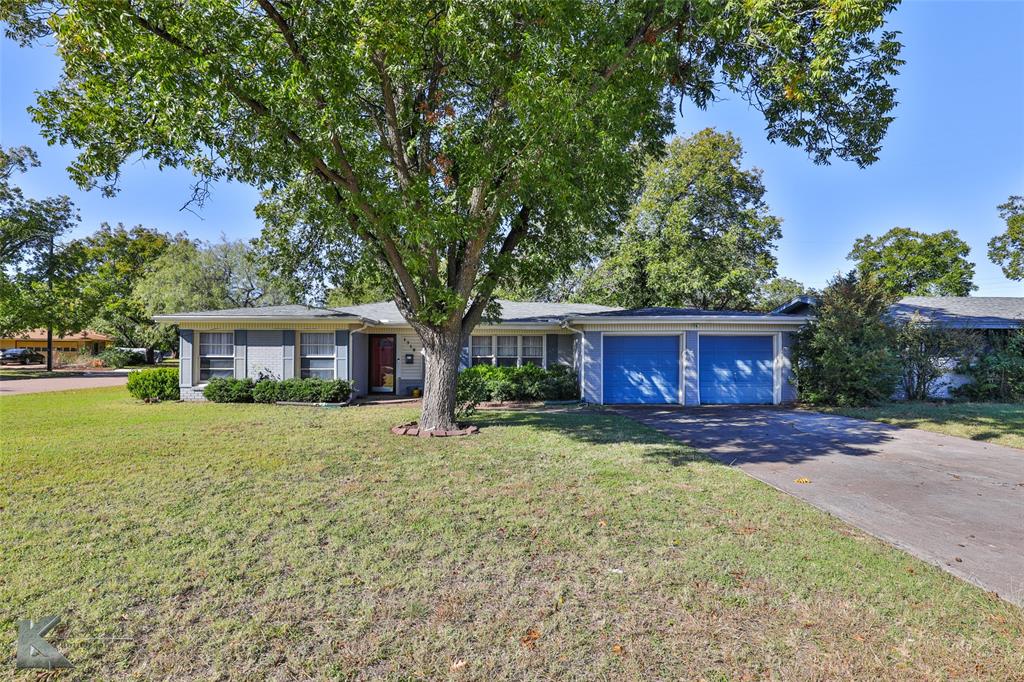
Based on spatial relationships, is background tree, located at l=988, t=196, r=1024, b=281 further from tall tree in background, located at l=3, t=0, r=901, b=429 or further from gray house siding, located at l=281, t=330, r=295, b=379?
gray house siding, located at l=281, t=330, r=295, b=379

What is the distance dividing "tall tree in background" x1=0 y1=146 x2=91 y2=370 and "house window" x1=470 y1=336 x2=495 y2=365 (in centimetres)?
2222

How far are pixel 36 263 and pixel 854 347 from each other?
132 ft

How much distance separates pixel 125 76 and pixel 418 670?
8272 millimetres

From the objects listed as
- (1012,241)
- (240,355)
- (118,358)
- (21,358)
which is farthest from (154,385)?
(1012,241)

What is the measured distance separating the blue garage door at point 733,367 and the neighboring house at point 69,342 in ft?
152

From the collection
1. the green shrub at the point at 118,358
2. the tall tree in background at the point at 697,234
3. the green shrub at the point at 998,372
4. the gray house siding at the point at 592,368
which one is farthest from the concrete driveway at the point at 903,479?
the green shrub at the point at 118,358

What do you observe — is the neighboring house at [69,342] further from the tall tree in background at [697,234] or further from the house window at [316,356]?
the tall tree in background at [697,234]

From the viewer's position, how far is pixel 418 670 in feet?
8.21

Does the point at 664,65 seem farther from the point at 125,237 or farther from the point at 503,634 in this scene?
the point at 125,237

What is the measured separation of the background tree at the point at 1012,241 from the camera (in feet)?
93.5

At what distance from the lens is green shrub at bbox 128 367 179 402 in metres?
13.9

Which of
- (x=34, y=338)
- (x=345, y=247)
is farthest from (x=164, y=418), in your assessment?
(x=34, y=338)

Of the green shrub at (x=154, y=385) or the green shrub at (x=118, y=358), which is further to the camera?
the green shrub at (x=118, y=358)

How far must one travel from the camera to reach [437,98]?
9.18m
